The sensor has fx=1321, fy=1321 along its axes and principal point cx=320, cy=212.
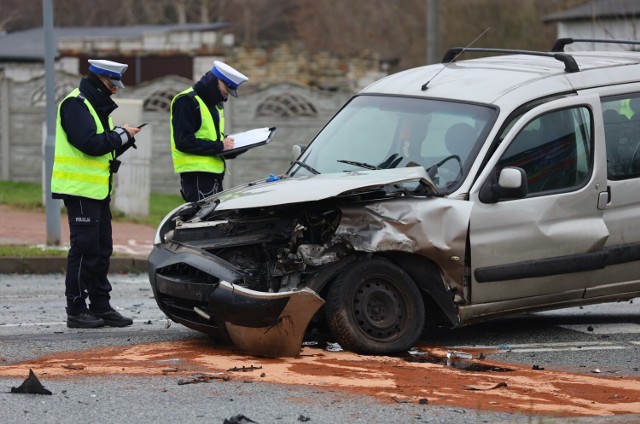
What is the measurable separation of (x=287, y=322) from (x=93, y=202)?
2118mm

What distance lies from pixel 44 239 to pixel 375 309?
28.0 feet

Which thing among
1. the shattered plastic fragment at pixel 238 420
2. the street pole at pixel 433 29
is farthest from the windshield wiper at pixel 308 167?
the street pole at pixel 433 29

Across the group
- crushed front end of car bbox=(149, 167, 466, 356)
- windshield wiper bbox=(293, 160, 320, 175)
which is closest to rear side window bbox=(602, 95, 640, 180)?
crushed front end of car bbox=(149, 167, 466, 356)

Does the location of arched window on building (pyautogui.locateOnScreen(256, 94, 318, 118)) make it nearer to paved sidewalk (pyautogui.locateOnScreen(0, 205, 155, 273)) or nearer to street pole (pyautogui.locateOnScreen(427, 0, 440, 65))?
street pole (pyautogui.locateOnScreen(427, 0, 440, 65))

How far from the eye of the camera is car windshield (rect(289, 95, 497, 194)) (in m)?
8.75

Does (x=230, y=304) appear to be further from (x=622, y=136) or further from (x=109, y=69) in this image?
(x=622, y=136)

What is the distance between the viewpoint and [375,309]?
826cm

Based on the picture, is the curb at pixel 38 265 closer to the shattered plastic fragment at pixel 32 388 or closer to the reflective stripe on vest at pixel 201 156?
the reflective stripe on vest at pixel 201 156

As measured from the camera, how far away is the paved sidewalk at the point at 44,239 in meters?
14.1

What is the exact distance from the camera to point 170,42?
34.2m

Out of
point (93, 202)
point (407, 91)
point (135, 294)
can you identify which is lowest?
point (135, 294)

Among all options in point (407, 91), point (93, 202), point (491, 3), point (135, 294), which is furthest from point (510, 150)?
point (491, 3)

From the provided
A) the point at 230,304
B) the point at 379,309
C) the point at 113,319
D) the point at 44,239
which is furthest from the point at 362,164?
the point at 44,239

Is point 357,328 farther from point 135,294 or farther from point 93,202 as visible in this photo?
point 135,294
